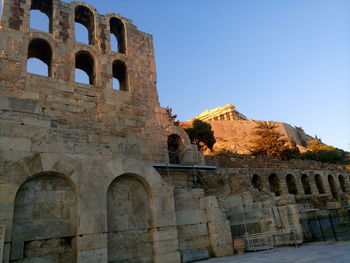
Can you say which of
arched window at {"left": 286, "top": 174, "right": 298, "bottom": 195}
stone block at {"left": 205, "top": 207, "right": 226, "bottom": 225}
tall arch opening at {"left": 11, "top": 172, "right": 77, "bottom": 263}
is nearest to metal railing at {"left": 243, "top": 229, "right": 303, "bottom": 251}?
stone block at {"left": 205, "top": 207, "right": 226, "bottom": 225}

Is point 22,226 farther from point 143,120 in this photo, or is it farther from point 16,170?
point 143,120

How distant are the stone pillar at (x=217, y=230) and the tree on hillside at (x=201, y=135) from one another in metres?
21.7

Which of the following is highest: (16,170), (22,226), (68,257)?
(16,170)

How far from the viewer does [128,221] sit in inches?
314

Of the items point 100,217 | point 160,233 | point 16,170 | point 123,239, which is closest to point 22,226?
point 16,170

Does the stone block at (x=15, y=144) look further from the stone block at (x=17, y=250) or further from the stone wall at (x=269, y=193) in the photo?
the stone wall at (x=269, y=193)

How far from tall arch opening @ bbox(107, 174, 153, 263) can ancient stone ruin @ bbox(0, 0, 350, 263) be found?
3 centimetres

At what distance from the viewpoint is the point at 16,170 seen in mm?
6523

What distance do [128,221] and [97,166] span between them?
186 centimetres

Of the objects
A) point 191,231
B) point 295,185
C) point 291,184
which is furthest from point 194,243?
point 291,184

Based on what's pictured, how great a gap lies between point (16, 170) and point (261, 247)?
828 centimetres

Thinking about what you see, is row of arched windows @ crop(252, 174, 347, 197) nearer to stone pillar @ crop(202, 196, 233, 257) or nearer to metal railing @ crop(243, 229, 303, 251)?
metal railing @ crop(243, 229, 303, 251)

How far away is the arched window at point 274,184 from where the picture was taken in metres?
23.8

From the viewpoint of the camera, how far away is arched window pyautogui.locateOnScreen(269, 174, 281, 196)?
2383 centimetres
